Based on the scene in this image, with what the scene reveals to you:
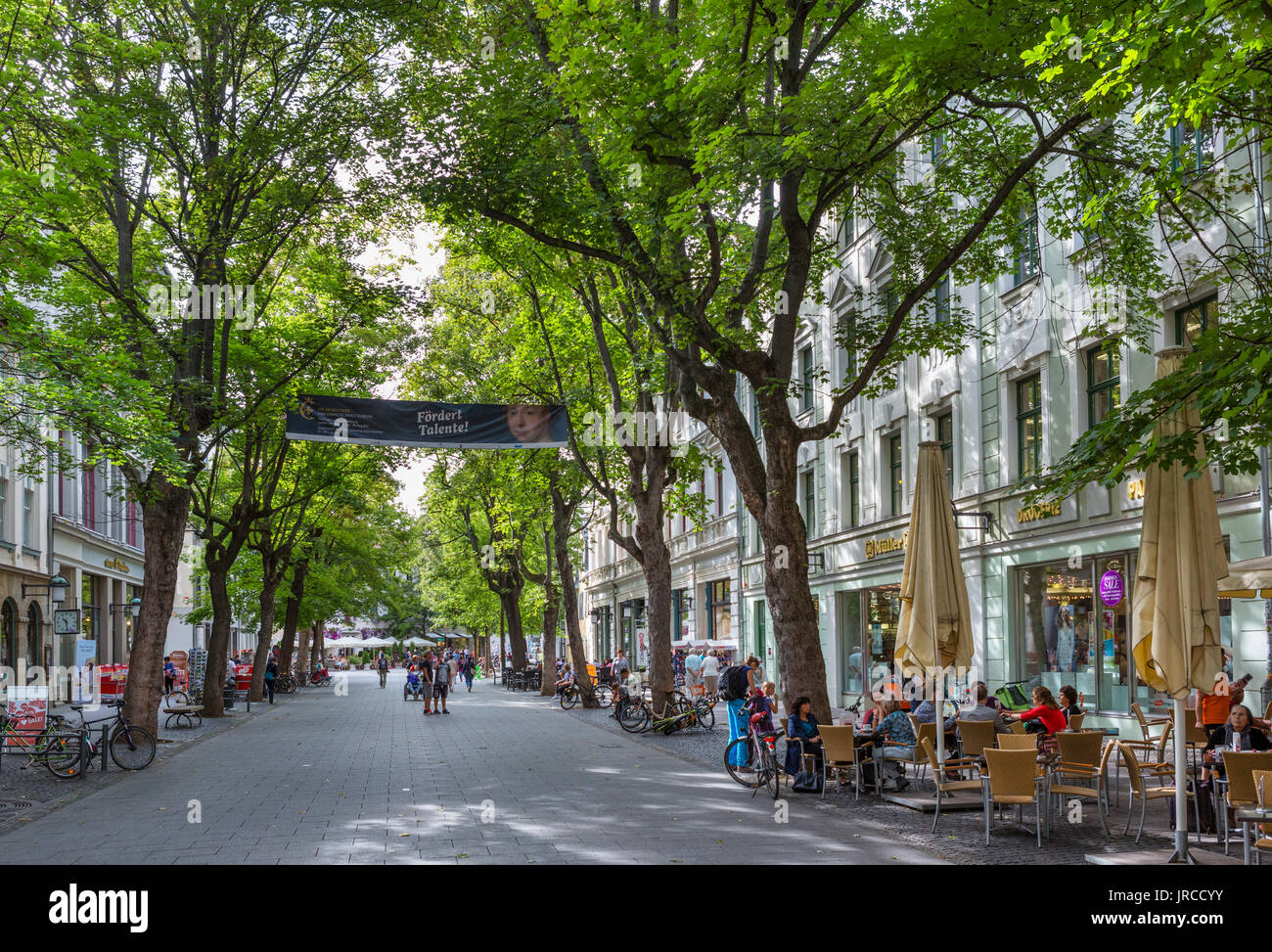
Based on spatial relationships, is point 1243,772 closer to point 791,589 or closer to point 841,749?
point 841,749

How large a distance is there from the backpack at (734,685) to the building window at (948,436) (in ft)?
30.5

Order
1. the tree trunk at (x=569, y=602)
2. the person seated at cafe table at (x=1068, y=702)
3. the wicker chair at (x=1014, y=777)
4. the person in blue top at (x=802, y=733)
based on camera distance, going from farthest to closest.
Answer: the tree trunk at (x=569, y=602), the person seated at cafe table at (x=1068, y=702), the person in blue top at (x=802, y=733), the wicker chair at (x=1014, y=777)

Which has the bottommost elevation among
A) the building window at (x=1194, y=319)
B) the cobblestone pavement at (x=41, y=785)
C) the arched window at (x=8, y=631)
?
the cobblestone pavement at (x=41, y=785)

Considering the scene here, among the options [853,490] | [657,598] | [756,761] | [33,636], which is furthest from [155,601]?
[853,490]

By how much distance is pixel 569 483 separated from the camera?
33.4m

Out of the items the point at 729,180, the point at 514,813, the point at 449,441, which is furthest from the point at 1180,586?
the point at 449,441

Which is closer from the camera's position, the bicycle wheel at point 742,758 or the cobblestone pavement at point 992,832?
the cobblestone pavement at point 992,832

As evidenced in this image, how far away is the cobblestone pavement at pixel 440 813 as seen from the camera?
1072cm

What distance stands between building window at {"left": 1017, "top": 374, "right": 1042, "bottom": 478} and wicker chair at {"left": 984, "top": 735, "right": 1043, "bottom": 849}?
11907 mm

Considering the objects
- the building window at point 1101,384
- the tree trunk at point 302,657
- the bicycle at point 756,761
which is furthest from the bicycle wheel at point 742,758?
the tree trunk at point 302,657

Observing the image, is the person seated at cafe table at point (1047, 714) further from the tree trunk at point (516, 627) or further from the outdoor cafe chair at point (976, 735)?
the tree trunk at point (516, 627)

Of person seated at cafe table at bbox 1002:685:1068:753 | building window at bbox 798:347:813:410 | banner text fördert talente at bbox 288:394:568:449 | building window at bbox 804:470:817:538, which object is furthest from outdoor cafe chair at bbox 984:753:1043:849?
building window at bbox 798:347:813:410

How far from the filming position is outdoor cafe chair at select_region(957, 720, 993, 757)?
1338cm

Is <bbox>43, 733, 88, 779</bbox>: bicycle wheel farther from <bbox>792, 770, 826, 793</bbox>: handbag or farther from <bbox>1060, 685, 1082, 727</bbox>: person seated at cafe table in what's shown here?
<bbox>1060, 685, 1082, 727</bbox>: person seated at cafe table
